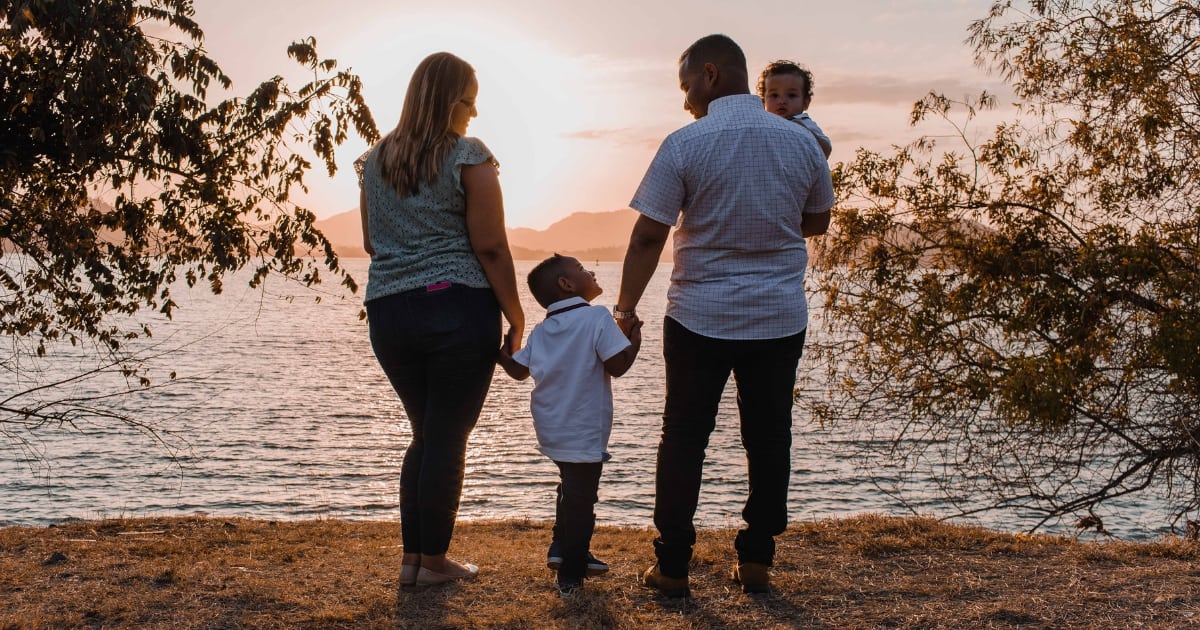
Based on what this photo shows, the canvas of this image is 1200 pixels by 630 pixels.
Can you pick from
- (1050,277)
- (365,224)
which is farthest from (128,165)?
(1050,277)

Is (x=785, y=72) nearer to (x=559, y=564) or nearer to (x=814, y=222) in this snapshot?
(x=814, y=222)

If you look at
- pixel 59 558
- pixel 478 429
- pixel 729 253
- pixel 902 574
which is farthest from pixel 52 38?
pixel 478 429

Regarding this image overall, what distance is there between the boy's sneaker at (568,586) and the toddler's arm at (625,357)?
895 mm

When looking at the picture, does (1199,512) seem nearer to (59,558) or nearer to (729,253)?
(729,253)

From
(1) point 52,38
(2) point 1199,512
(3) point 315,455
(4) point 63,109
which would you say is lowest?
(3) point 315,455

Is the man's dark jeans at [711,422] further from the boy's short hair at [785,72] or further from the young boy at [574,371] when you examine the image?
the boy's short hair at [785,72]

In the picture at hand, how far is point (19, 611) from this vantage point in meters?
3.61

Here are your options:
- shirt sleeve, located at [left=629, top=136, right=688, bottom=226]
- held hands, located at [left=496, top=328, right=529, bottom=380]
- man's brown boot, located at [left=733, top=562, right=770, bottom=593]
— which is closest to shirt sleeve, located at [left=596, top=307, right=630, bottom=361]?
held hands, located at [left=496, top=328, right=529, bottom=380]

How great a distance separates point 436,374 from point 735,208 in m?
1.27

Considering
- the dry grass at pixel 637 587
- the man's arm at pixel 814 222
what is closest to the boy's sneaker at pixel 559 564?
the dry grass at pixel 637 587

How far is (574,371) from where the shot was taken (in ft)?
11.8

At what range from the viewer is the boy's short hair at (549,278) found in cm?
368

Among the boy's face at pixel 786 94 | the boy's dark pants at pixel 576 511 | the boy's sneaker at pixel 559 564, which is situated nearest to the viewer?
the boy's dark pants at pixel 576 511

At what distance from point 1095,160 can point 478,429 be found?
1908 centimetres
